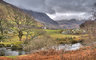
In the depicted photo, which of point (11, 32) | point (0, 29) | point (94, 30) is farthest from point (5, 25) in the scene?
point (94, 30)

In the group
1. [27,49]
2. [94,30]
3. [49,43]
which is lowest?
[27,49]

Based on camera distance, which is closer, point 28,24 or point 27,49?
point 27,49

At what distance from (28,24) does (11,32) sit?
35.4 meters

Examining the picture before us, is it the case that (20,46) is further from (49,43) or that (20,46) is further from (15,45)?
(49,43)

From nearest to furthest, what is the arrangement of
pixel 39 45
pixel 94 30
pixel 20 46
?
pixel 94 30 → pixel 39 45 → pixel 20 46

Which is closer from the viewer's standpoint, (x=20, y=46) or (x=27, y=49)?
(x=27, y=49)

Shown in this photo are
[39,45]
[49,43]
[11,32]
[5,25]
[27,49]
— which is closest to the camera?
[49,43]

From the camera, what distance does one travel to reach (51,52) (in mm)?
38406

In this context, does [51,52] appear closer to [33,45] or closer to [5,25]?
[33,45]

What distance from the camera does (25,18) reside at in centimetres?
8569

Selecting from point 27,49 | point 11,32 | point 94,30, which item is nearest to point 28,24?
point 27,49

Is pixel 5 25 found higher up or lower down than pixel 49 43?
higher up

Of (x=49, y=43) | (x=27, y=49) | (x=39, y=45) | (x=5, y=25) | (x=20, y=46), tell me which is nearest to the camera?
(x=49, y=43)

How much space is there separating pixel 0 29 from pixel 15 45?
3208cm
